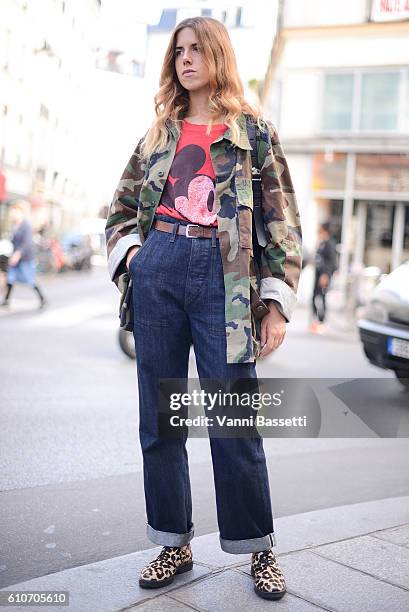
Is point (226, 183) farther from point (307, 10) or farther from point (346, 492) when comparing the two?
point (307, 10)

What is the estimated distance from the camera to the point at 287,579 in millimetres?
2637

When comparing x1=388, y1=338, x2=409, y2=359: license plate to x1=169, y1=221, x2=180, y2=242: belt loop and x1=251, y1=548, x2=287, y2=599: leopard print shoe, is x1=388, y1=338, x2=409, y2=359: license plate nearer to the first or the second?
x1=251, y1=548, x2=287, y2=599: leopard print shoe

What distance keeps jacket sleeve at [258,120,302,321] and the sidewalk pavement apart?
900mm

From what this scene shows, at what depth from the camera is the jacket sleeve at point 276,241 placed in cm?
258

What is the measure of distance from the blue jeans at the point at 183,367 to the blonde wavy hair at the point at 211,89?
12.3 inches

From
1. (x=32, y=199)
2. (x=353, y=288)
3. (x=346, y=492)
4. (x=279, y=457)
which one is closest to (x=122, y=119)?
(x=279, y=457)

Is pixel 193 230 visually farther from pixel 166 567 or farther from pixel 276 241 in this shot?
pixel 166 567

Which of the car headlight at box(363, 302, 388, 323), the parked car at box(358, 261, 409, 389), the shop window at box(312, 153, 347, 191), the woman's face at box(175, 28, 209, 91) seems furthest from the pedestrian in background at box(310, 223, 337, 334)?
the woman's face at box(175, 28, 209, 91)

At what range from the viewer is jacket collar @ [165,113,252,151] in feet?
8.41

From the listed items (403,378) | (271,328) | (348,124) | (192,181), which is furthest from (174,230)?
(348,124)

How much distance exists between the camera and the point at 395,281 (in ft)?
22.6

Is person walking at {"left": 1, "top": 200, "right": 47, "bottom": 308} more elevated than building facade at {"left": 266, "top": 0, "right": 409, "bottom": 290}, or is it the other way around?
building facade at {"left": 266, "top": 0, "right": 409, "bottom": 290}

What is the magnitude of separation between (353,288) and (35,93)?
2382 cm

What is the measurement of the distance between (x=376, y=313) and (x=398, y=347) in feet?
1.64
